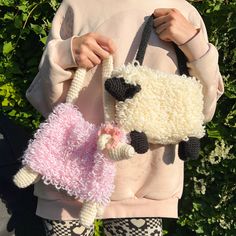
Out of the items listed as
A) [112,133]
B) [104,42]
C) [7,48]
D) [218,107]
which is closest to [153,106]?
[112,133]

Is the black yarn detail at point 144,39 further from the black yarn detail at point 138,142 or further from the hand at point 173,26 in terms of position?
the black yarn detail at point 138,142

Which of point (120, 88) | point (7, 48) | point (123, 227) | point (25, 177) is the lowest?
point (123, 227)

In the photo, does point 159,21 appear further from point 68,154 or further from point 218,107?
point 218,107

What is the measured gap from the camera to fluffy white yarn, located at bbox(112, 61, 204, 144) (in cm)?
136

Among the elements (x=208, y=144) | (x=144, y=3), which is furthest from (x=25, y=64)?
(x=144, y=3)

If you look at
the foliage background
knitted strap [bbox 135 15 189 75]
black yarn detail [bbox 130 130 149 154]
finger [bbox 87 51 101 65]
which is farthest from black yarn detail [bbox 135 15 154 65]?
the foliage background

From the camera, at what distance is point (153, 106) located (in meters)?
1.38

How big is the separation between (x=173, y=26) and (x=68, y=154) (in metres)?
0.43

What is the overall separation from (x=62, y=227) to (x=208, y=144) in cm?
74

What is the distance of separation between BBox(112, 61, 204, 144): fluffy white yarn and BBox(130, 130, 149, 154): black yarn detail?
0.02 metres

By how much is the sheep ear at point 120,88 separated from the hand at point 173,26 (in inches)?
8.0

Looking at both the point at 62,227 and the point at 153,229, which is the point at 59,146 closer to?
the point at 62,227

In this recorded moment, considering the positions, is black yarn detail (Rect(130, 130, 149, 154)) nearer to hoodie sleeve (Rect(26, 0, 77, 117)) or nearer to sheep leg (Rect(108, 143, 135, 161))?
sheep leg (Rect(108, 143, 135, 161))

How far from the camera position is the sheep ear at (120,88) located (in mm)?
1330
